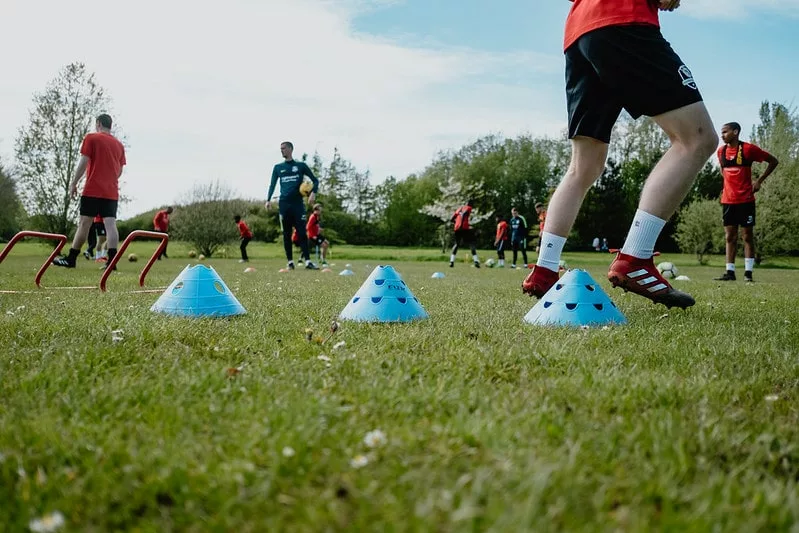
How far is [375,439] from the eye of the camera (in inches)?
51.4

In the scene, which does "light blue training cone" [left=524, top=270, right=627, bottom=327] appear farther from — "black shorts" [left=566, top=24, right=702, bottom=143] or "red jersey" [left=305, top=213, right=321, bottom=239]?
"red jersey" [left=305, top=213, right=321, bottom=239]

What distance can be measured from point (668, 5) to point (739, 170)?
723cm

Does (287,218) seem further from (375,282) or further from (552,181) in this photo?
Answer: (552,181)

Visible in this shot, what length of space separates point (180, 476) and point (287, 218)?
10660mm

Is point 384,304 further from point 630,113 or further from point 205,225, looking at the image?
point 205,225

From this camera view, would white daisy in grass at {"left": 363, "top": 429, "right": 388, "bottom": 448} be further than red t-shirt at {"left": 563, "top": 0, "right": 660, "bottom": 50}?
No

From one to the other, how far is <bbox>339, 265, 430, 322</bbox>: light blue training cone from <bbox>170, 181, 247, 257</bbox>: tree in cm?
2497

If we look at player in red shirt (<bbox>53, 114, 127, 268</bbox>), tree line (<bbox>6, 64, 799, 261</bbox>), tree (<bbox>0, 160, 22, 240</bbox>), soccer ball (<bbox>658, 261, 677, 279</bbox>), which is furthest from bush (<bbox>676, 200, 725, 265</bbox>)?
tree (<bbox>0, 160, 22, 240</bbox>)

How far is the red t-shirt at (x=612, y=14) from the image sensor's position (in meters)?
3.09

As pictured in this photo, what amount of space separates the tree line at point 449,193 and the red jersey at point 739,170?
856 inches

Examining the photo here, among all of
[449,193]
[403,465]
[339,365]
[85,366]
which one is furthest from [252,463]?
[449,193]

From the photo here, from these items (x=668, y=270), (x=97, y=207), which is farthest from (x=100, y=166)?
(x=668, y=270)

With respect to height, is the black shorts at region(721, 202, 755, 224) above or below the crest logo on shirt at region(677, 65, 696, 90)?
below

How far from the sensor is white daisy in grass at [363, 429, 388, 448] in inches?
50.4
